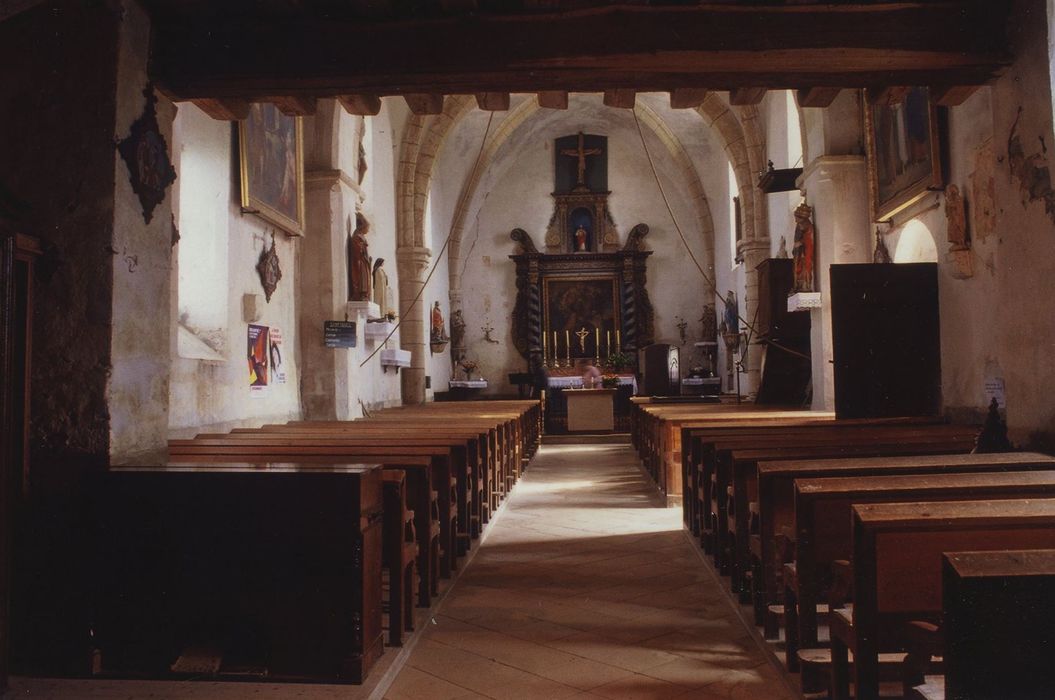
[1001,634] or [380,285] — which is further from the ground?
[380,285]

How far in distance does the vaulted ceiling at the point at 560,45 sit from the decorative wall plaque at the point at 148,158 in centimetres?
20

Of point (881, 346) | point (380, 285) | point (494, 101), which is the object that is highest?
point (494, 101)

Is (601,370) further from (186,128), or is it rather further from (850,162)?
(186,128)

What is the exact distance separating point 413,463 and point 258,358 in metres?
4.27

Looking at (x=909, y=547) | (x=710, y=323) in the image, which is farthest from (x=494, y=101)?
(x=710, y=323)

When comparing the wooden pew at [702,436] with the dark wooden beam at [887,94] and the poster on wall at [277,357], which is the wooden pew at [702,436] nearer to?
the dark wooden beam at [887,94]

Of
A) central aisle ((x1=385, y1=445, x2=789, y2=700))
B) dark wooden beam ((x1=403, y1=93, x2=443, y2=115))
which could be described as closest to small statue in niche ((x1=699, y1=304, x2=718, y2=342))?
central aisle ((x1=385, y1=445, x2=789, y2=700))

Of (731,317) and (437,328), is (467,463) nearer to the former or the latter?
(437,328)

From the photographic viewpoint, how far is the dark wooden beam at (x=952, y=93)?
4128 mm

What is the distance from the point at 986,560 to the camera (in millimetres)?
1468

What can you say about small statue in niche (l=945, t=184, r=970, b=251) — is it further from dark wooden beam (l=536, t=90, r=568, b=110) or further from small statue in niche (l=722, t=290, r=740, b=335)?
small statue in niche (l=722, t=290, r=740, b=335)

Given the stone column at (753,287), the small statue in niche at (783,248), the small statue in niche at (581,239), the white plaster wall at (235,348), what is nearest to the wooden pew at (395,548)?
the white plaster wall at (235,348)

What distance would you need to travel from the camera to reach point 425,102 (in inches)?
174

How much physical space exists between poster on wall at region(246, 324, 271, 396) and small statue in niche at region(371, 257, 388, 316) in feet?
12.1
